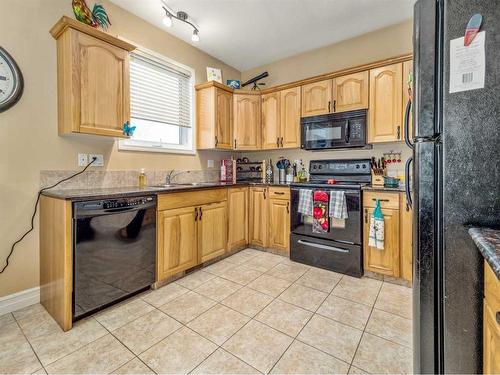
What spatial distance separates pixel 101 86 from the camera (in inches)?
82.4

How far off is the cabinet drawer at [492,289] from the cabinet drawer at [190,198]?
2.14m

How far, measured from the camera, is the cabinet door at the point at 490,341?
2.21 ft

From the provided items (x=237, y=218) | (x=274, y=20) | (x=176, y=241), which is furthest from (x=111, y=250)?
(x=274, y=20)

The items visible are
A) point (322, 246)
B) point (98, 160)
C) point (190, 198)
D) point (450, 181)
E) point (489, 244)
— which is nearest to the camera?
point (489, 244)

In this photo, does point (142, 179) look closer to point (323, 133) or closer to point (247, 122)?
point (247, 122)

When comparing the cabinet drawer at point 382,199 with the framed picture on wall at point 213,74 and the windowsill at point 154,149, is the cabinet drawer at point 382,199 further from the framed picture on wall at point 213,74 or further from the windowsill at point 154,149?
the framed picture on wall at point 213,74

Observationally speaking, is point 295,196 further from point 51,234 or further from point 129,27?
point 129,27

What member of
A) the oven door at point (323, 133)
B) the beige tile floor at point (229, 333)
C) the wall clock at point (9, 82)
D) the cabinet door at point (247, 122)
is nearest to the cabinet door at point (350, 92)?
the oven door at point (323, 133)

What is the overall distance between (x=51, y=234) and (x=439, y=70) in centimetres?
256

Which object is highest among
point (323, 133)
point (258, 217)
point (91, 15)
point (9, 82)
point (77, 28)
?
point (91, 15)

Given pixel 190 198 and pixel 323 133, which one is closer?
pixel 190 198

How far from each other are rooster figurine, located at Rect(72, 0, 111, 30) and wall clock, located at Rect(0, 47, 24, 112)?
635mm

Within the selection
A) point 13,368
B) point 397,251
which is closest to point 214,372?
point 13,368

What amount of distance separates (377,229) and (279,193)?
1.21 m
